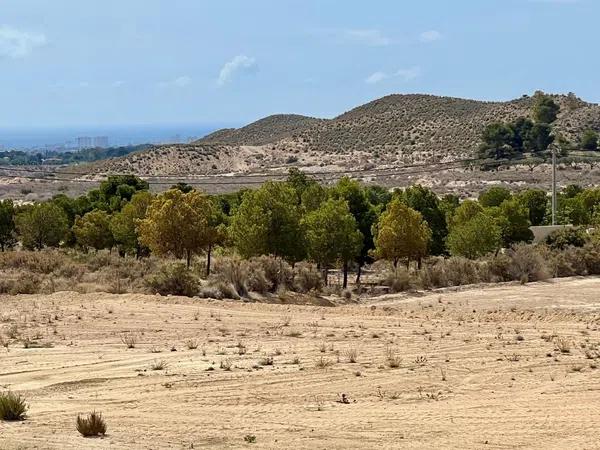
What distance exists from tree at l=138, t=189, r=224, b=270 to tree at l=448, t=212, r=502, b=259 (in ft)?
41.2

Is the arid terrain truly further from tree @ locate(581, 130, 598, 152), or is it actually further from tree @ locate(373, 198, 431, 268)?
tree @ locate(373, 198, 431, 268)

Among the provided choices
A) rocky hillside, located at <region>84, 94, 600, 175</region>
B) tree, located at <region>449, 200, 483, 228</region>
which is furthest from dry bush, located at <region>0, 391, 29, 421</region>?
rocky hillside, located at <region>84, 94, 600, 175</region>

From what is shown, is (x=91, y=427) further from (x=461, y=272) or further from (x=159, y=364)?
(x=461, y=272)

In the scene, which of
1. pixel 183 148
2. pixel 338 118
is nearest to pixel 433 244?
pixel 183 148

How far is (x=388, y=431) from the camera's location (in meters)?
12.4

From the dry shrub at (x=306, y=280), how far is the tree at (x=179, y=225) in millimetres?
3914

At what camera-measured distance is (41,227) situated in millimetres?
48594

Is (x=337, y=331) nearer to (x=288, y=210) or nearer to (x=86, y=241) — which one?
(x=288, y=210)

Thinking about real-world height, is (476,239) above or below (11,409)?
below

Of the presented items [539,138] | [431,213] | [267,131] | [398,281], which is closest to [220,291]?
[398,281]

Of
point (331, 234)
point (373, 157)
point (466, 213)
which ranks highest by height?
point (373, 157)

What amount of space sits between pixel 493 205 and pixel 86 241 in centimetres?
2550

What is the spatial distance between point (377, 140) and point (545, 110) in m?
25.1

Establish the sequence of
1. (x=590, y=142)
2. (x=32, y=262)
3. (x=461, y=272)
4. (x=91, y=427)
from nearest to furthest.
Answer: (x=91, y=427) → (x=32, y=262) → (x=461, y=272) → (x=590, y=142)
